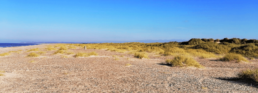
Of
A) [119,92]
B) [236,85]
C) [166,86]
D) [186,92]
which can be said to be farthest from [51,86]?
[236,85]

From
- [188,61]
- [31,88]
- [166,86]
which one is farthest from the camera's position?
[188,61]

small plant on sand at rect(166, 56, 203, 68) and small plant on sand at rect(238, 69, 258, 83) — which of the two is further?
small plant on sand at rect(166, 56, 203, 68)

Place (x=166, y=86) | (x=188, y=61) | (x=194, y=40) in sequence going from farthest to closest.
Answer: (x=194, y=40)
(x=188, y=61)
(x=166, y=86)

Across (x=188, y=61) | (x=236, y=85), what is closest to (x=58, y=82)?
(x=236, y=85)

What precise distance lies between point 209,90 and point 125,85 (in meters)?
3.30

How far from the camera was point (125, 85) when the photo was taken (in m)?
7.15

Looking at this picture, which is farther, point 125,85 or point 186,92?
point 125,85

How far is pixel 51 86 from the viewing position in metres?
6.92

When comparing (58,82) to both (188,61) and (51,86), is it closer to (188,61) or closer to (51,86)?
(51,86)

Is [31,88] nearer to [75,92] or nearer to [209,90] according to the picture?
[75,92]

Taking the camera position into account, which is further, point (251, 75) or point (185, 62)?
point (185, 62)

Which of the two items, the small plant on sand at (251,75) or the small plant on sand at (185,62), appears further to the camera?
the small plant on sand at (185,62)

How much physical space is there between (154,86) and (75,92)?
3134 mm

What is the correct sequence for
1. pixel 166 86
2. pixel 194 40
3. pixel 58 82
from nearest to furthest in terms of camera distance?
pixel 166 86 → pixel 58 82 → pixel 194 40
